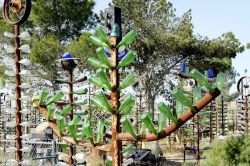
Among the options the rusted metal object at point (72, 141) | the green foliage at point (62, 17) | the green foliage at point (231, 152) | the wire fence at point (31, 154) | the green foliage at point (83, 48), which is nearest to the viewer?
the rusted metal object at point (72, 141)

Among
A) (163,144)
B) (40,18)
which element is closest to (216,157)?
(40,18)

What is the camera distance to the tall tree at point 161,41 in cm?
2000

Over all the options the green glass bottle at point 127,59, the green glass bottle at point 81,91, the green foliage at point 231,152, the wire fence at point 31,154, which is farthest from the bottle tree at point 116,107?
the green foliage at point 231,152

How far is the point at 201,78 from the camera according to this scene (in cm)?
148

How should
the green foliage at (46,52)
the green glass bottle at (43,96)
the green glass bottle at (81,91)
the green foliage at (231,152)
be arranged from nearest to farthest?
the green glass bottle at (43,96) → the green glass bottle at (81,91) → the green foliage at (231,152) → the green foliage at (46,52)

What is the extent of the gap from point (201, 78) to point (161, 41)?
62.8 feet

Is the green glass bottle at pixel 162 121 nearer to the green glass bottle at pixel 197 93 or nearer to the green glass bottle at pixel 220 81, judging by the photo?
the green glass bottle at pixel 197 93

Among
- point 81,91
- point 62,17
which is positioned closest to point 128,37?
point 81,91

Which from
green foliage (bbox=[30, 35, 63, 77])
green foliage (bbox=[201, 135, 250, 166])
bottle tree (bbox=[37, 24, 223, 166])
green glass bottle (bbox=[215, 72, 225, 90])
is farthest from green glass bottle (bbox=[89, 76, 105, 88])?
green foliage (bbox=[30, 35, 63, 77])

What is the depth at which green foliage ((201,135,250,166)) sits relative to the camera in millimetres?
6787

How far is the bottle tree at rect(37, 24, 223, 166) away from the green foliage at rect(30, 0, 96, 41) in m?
19.1

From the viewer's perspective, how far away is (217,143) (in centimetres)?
735

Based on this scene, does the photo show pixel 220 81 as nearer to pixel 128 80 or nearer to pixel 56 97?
pixel 128 80

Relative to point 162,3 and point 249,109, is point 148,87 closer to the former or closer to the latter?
point 162,3
